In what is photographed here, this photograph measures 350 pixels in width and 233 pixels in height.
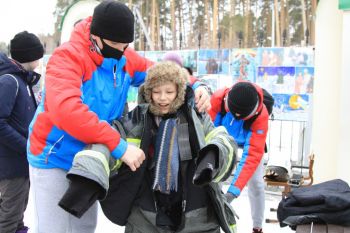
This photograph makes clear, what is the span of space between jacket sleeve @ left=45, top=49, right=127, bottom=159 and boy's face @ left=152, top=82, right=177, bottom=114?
0.40m

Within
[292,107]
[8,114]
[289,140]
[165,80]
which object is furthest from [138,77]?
[289,140]

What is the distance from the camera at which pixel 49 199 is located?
2025mm

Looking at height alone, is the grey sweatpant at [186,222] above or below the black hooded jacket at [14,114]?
below

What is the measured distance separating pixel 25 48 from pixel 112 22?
164 centimetres

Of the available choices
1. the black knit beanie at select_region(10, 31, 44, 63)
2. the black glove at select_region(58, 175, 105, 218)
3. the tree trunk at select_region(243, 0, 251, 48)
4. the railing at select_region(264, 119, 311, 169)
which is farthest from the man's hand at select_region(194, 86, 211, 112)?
the tree trunk at select_region(243, 0, 251, 48)

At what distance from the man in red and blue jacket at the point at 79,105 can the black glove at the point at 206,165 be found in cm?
27

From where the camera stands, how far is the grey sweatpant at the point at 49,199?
2.01 m

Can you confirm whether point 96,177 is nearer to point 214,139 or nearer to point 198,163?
point 198,163

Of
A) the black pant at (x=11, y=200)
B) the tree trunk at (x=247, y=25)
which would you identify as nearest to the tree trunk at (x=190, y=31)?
the tree trunk at (x=247, y=25)

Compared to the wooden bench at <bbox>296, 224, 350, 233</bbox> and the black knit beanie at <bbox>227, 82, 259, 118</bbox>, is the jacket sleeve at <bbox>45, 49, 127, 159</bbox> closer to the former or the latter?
the wooden bench at <bbox>296, 224, 350, 233</bbox>

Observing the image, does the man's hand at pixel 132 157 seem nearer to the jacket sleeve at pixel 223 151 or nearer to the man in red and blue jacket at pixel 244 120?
the jacket sleeve at pixel 223 151

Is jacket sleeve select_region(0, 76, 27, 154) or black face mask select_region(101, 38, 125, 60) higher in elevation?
black face mask select_region(101, 38, 125, 60)

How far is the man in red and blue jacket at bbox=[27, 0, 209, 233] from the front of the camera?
69.0 inches

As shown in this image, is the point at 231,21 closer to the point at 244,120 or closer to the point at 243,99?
the point at 244,120
